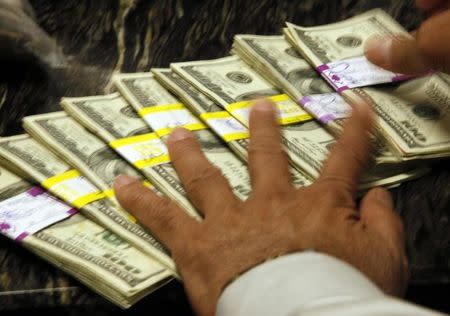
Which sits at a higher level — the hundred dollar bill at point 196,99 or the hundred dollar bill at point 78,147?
the hundred dollar bill at point 196,99

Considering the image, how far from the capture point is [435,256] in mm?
620

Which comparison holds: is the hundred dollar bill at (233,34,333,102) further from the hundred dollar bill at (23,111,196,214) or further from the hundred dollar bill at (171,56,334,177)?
the hundred dollar bill at (23,111,196,214)

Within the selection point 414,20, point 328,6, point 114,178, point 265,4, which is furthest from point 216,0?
point 114,178

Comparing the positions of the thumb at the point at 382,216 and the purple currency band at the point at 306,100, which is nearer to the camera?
the thumb at the point at 382,216

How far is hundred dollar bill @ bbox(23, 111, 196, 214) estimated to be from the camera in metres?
0.64

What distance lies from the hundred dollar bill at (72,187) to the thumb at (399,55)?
36cm

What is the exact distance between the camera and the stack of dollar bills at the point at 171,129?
0.59 metres

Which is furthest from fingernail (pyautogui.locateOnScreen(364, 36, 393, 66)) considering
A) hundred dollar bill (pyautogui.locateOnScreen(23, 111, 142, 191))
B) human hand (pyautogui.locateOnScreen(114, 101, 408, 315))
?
hundred dollar bill (pyautogui.locateOnScreen(23, 111, 142, 191))

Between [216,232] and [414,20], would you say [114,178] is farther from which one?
[414,20]

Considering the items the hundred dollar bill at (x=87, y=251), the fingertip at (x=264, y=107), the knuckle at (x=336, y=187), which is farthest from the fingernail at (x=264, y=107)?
the hundred dollar bill at (x=87, y=251)

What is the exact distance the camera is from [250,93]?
2.55 ft

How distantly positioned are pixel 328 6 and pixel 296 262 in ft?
1.95

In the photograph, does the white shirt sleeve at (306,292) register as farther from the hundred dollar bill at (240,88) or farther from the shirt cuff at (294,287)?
the hundred dollar bill at (240,88)

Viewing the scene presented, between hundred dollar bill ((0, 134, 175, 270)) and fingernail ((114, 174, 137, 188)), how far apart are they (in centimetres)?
2
